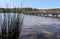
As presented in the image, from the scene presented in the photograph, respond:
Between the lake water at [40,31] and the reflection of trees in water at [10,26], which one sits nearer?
the reflection of trees in water at [10,26]

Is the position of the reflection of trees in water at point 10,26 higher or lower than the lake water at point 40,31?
higher

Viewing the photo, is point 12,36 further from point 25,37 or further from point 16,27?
point 25,37

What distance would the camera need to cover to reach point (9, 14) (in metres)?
5.09

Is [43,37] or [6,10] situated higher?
[6,10]

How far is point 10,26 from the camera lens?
A: 15.6 ft

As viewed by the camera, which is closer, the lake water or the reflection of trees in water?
the reflection of trees in water

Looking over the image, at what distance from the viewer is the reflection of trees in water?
4582 mm

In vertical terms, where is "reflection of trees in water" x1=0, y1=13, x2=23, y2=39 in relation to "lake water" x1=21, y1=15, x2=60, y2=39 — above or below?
above

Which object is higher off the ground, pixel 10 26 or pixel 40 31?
pixel 10 26

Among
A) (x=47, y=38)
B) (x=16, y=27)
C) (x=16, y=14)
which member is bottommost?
(x=47, y=38)

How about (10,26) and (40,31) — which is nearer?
(10,26)

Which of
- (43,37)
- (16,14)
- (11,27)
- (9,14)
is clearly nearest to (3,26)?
(11,27)

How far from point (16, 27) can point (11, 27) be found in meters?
0.16

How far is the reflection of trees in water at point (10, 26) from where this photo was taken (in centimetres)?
458
